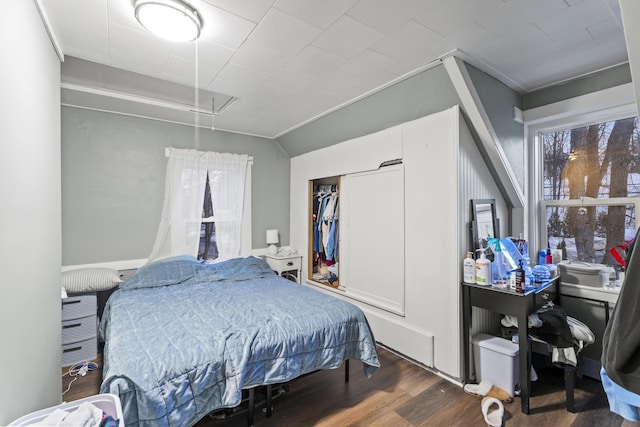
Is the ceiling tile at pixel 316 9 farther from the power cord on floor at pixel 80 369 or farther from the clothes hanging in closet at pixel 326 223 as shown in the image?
the power cord on floor at pixel 80 369

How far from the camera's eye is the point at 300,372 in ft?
6.40

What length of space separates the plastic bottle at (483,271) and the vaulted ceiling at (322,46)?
56.5 inches

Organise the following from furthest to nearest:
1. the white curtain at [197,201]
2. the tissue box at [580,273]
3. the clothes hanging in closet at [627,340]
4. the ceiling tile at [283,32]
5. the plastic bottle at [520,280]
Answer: the white curtain at [197,201], the tissue box at [580,273], the plastic bottle at [520,280], the ceiling tile at [283,32], the clothes hanging in closet at [627,340]

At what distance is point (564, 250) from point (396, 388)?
6.42ft

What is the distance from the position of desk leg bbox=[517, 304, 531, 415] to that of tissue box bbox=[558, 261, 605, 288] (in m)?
0.87

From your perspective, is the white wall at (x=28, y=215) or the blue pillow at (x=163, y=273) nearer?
the white wall at (x=28, y=215)

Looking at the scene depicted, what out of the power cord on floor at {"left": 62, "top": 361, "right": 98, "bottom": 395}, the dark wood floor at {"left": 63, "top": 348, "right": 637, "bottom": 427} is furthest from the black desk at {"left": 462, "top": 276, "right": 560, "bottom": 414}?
the power cord on floor at {"left": 62, "top": 361, "right": 98, "bottom": 395}

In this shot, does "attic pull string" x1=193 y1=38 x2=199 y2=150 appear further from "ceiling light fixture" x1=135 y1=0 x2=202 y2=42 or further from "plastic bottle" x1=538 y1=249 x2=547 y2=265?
"plastic bottle" x1=538 y1=249 x2=547 y2=265

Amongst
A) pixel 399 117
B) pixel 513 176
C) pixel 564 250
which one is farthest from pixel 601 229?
pixel 399 117

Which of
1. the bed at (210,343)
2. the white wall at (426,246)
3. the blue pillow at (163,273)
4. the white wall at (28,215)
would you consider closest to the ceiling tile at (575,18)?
the white wall at (426,246)

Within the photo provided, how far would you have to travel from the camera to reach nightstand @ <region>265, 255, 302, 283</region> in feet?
A: 13.5

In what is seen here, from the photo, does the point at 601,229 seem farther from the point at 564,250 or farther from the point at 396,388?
the point at 396,388

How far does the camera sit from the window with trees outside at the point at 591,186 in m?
2.38

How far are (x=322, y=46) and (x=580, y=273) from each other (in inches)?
105
